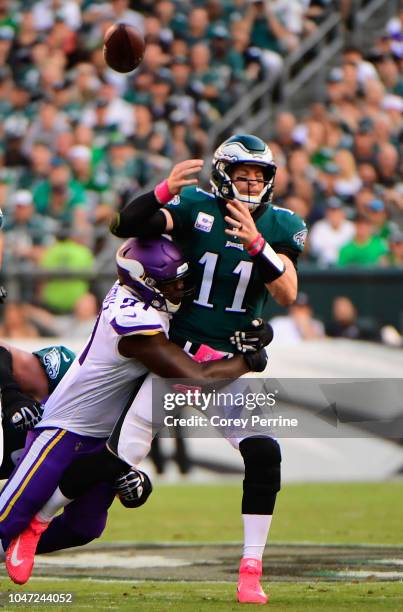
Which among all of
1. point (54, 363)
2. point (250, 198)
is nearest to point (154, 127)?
point (54, 363)

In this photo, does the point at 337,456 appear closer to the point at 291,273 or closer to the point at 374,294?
the point at 374,294

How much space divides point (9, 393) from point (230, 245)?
3.96ft

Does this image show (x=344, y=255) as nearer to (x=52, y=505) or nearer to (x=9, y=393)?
(x=9, y=393)

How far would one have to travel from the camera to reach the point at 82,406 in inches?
223

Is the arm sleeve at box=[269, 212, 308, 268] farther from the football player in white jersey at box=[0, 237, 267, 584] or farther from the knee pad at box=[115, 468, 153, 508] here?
the knee pad at box=[115, 468, 153, 508]

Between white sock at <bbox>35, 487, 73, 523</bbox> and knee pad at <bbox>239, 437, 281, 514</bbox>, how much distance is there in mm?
819

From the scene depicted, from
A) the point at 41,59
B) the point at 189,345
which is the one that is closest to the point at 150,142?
the point at 41,59

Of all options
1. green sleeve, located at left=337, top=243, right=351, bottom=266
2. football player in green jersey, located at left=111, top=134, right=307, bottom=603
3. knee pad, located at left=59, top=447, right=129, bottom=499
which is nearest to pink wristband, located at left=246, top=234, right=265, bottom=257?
football player in green jersey, located at left=111, top=134, right=307, bottom=603

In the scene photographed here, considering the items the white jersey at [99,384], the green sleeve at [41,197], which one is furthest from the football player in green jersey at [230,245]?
the green sleeve at [41,197]

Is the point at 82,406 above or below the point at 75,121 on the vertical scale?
above

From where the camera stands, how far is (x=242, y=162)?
553 cm

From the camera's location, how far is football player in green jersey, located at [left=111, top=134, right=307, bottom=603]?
5352mm

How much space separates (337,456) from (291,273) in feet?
17.6

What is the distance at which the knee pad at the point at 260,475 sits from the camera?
532cm
